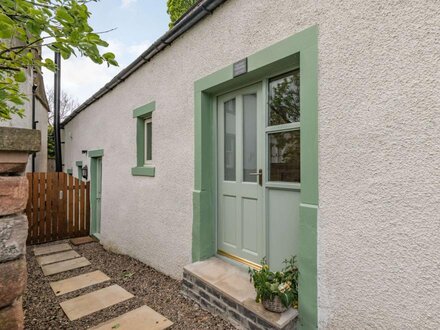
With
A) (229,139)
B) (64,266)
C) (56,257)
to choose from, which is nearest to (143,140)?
(229,139)

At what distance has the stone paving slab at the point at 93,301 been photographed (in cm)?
307

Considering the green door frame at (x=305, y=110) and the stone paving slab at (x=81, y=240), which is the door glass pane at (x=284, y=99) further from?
the stone paving slab at (x=81, y=240)

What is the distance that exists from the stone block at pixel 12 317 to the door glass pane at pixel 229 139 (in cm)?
244

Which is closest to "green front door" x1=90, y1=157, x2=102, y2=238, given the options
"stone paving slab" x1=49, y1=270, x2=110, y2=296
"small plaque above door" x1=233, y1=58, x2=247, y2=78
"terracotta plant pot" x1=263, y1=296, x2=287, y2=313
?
"stone paving slab" x1=49, y1=270, x2=110, y2=296

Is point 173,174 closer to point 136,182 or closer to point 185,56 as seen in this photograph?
point 136,182

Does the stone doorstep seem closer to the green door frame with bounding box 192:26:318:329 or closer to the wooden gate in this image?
the green door frame with bounding box 192:26:318:329

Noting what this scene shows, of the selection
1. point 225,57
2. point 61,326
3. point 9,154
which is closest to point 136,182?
point 61,326

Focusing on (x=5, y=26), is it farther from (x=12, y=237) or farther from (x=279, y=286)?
(x=279, y=286)

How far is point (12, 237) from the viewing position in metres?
1.38

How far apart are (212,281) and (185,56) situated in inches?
125

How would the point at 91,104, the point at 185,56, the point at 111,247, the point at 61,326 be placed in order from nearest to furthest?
the point at 61,326 < the point at 185,56 < the point at 111,247 < the point at 91,104

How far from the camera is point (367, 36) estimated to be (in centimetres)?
188

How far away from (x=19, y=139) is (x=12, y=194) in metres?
0.32

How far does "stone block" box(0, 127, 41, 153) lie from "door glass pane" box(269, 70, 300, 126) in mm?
2246
